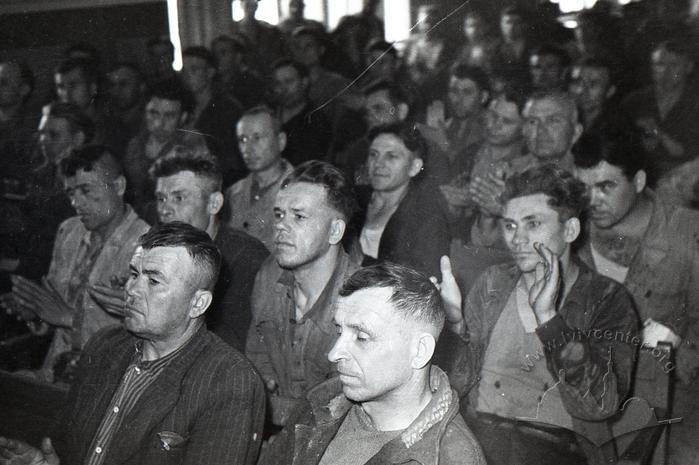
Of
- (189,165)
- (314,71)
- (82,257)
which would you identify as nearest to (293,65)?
(314,71)

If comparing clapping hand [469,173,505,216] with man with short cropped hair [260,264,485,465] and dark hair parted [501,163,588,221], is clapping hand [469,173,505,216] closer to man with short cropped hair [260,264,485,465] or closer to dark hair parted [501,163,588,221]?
dark hair parted [501,163,588,221]

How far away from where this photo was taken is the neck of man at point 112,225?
3814mm

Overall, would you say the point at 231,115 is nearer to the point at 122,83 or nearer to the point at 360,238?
the point at 122,83

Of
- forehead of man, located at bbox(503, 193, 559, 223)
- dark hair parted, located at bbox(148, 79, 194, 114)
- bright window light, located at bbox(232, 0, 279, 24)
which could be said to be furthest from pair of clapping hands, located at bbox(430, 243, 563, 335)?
dark hair parted, located at bbox(148, 79, 194, 114)

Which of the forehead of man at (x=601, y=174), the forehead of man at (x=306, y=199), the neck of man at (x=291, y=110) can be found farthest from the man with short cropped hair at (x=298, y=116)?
the forehead of man at (x=601, y=174)

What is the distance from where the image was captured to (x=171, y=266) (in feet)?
9.80

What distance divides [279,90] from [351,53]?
1.22 ft

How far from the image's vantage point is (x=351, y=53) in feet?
10.6

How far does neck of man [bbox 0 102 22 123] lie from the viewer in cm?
406

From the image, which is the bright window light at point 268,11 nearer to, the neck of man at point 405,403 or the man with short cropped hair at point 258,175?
the man with short cropped hair at point 258,175

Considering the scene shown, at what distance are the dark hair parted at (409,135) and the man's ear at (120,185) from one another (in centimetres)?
128

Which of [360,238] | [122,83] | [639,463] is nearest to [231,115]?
[122,83]

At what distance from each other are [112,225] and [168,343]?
1042 mm

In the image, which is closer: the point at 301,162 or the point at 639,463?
the point at 639,463
